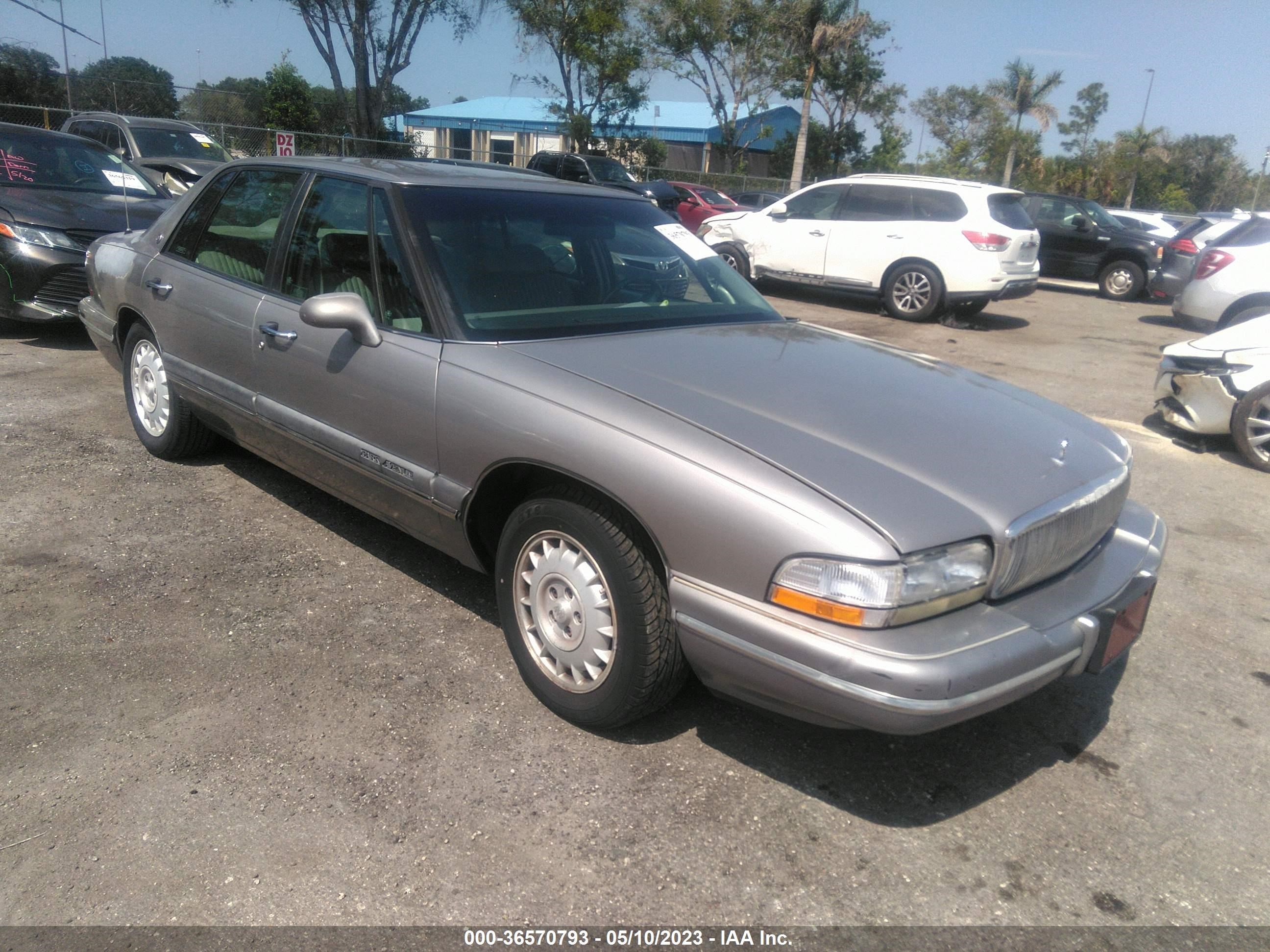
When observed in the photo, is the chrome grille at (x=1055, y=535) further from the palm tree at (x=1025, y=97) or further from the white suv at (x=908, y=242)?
the palm tree at (x=1025, y=97)

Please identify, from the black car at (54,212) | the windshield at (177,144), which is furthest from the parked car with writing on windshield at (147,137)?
the black car at (54,212)

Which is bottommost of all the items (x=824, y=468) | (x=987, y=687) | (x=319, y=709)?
(x=319, y=709)

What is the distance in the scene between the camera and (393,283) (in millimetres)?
3400

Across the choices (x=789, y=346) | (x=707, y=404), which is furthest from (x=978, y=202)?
(x=707, y=404)

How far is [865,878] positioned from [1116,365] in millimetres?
9040

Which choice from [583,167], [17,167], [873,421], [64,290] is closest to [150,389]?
[64,290]

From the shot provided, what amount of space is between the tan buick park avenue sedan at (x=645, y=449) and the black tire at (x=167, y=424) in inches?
12.1

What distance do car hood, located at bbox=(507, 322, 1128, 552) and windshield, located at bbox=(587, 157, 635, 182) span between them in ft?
63.4

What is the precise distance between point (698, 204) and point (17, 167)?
14887mm

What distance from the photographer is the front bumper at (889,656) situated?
2.24 m

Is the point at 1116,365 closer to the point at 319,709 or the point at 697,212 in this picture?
the point at 319,709

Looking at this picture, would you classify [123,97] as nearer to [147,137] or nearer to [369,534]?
[147,137]

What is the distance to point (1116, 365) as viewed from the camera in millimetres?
10008

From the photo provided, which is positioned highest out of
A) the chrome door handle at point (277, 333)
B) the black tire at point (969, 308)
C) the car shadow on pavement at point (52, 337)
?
the chrome door handle at point (277, 333)
